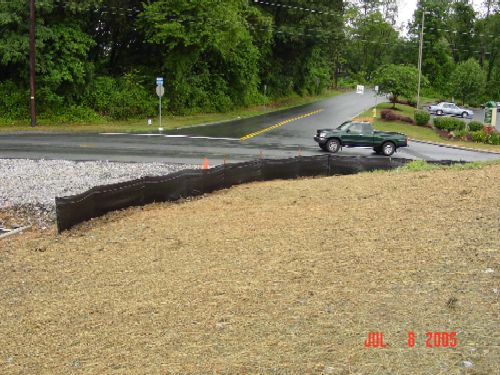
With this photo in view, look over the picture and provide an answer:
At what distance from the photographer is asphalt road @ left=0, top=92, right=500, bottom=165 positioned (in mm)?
23875

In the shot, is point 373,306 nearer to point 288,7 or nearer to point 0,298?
point 0,298

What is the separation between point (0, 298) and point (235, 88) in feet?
147

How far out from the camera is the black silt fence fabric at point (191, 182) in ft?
40.3

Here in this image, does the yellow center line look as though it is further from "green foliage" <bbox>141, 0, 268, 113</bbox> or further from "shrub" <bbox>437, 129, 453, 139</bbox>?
"shrub" <bbox>437, 129, 453, 139</bbox>

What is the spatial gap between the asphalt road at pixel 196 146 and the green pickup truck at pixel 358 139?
61 centimetres

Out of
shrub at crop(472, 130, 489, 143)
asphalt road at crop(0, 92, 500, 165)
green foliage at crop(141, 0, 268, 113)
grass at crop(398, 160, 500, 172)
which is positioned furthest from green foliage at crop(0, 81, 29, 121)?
shrub at crop(472, 130, 489, 143)

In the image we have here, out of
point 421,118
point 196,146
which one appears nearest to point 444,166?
point 196,146

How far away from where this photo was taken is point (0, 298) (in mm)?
8258

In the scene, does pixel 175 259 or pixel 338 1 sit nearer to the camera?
pixel 175 259

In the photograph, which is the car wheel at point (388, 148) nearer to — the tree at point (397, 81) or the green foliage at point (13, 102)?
the green foliage at point (13, 102)

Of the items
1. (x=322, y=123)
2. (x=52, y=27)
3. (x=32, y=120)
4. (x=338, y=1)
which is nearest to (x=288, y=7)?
(x=338, y=1)

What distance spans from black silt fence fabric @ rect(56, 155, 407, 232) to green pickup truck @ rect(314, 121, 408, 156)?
914 centimetres

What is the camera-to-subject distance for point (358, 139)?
2839 cm

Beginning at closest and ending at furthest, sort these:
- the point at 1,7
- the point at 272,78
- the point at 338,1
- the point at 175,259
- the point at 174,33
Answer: the point at 175,259, the point at 1,7, the point at 174,33, the point at 338,1, the point at 272,78
